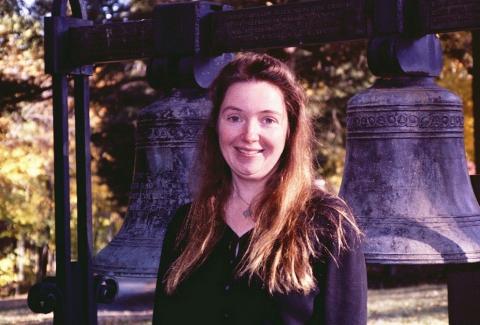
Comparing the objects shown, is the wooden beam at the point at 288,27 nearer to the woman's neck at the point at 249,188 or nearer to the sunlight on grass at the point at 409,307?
the woman's neck at the point at 249,188

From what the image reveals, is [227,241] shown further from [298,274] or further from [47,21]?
[47,21]

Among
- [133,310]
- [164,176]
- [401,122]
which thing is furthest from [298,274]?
[133,310]

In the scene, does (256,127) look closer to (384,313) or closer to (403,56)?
(403,56)

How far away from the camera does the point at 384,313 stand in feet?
42.2

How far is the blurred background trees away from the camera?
990cm

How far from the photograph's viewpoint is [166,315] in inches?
115

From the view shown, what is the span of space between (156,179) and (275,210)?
6.90ft

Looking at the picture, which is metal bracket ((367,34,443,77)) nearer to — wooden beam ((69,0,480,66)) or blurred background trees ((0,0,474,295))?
wooden beam ((69,0,480,66))

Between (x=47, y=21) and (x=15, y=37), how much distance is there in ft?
16.3

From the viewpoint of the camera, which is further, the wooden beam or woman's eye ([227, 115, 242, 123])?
the wooden beam

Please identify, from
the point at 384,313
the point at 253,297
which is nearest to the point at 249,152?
the point at 253,297

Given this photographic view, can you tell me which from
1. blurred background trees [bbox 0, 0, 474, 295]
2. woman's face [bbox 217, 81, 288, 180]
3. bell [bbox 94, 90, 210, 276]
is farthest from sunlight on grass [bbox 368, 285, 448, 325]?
woman's face [bbox 217, 81, 288, 180]

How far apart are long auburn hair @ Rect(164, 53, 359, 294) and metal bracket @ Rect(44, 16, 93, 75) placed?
2.07 m

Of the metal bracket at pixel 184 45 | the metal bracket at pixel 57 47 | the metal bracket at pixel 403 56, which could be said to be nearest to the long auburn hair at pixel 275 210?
the metal bracket at pixel 403 56
